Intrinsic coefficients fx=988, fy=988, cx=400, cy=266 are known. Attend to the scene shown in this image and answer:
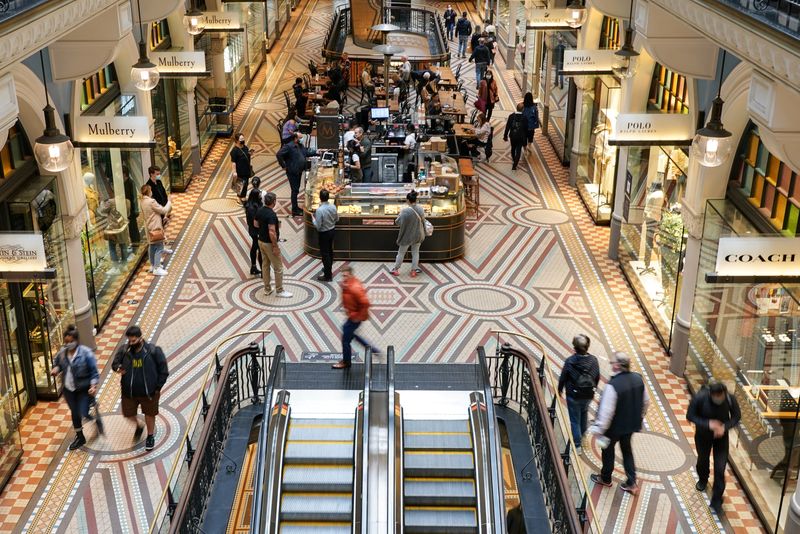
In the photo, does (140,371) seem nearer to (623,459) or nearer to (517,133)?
(623,459)

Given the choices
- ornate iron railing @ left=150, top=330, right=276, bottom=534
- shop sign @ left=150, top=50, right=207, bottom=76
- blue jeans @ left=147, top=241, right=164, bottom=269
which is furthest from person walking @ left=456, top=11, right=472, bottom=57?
ornate iron railing @ left=150, top=330, right=276, bottom=534

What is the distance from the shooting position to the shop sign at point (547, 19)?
56.5 feet

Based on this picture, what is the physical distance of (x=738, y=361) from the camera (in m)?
9.61

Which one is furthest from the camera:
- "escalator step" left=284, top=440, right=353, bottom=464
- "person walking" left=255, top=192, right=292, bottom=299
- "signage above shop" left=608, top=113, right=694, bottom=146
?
"person walking" left=255, top=192, right=292, bottom=299

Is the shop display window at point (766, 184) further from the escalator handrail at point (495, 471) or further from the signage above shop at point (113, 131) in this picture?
the signage above shop at point (113, 131)

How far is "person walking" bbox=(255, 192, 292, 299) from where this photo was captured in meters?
12.8

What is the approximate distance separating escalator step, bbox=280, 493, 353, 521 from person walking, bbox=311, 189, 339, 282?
5.04m

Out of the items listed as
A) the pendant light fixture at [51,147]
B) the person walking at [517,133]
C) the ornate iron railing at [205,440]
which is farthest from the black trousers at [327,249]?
the person walking at [517,133]

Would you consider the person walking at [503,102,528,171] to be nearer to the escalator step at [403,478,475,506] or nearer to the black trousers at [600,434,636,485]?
the black trousers at [600,434,636,485]

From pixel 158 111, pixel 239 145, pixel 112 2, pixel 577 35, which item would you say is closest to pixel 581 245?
pixel 577 35

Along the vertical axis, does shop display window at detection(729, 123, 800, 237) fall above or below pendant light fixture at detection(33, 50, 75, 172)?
below

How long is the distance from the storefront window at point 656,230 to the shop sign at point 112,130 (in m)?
6.24

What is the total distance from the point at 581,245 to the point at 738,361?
577 cm

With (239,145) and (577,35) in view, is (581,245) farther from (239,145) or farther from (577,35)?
(239,145)
